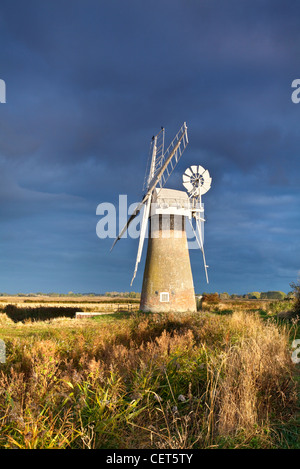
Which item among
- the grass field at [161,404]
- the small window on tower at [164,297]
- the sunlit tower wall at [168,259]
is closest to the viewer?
the grass field at [161,404]

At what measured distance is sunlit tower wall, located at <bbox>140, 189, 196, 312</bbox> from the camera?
26531mm

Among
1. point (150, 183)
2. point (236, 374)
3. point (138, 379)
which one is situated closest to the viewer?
point (138, 379)

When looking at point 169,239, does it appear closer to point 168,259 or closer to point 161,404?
point 168,259

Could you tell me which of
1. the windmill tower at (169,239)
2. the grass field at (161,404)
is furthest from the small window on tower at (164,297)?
the grass field at (161,404)

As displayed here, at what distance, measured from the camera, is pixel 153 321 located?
16.1m

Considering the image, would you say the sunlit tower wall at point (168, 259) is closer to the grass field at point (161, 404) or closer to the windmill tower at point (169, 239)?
the windmill tower at point (169, 239)

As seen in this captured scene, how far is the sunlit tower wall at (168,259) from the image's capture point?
87.0 ft

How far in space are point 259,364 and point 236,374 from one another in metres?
0.60

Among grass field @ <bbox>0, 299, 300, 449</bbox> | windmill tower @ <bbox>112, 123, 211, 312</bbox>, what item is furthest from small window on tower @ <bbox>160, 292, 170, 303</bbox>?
grass field @ <bbox>0, 299, 300, 449</bbox>

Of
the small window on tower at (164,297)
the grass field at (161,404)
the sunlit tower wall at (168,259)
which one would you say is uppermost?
the sunlit tower wall at (168,259)

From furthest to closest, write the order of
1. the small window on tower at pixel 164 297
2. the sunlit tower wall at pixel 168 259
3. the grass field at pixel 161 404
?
the sunlit tower wall at pixel 168 259 → the small window on tower at pixel 164 297 → the grass field at pixel 161 404

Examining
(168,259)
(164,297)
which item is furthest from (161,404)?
(168,259)
